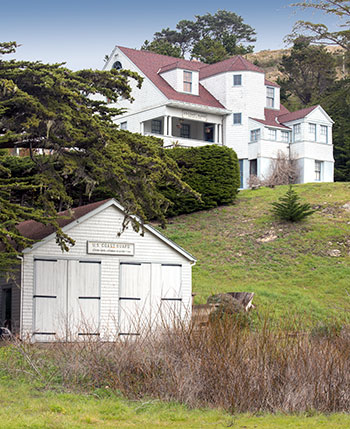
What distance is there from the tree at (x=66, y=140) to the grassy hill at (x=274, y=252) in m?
6.28

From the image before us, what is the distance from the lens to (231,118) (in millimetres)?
50219

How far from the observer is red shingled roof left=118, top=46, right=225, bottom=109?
4809 centimetres

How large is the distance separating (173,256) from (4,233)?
8.00m

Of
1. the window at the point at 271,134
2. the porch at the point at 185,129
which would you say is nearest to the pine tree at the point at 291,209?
the porch at the point at 185,129

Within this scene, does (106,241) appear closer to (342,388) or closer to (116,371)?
(116,371)

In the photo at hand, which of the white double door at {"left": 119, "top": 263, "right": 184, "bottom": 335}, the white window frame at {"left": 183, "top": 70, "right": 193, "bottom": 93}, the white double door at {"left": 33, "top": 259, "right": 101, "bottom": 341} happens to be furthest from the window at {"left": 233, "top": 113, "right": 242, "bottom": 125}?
the white double door at {"left": 33, "top": 259, "right": 101, "bottom": 341}

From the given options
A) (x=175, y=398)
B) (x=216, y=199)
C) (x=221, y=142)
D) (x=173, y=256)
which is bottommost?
(x=175, y=398)

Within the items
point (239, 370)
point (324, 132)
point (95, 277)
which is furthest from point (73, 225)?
point (324, 132)

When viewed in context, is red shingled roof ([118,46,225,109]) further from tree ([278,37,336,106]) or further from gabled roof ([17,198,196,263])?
tree ([278,37,336,106])

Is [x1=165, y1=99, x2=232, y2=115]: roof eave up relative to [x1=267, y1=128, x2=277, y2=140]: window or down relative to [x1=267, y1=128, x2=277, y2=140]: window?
up

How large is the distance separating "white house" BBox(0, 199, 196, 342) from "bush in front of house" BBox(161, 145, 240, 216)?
469 inches

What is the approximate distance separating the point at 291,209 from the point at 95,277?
13.8 m

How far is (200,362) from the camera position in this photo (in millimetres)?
13422

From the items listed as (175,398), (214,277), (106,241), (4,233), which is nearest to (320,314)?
(214,277)
